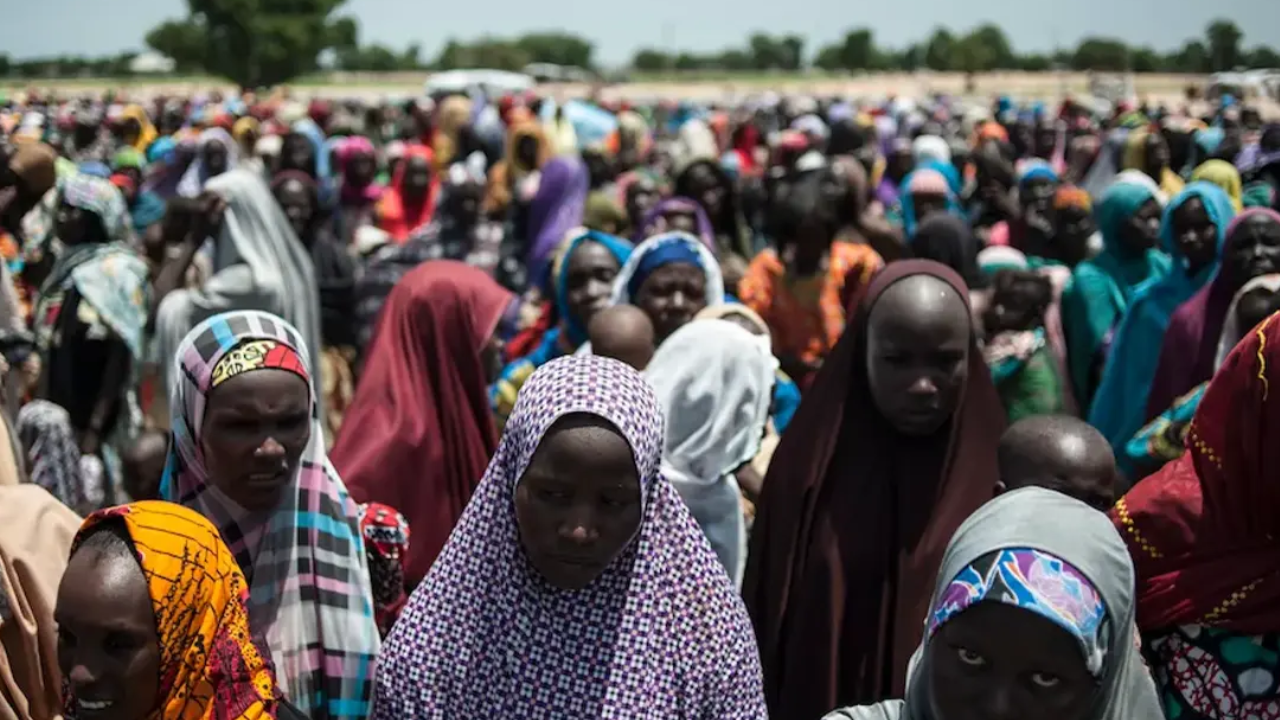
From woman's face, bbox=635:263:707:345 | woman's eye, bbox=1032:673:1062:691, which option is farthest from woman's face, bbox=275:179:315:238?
woman's eye, bbox=1032:673:1062:691

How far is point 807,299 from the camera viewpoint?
575cm

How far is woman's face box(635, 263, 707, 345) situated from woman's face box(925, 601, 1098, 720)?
8.42 feet

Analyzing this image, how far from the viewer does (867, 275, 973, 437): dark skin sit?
2.88m

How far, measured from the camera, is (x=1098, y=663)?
1886 millimetres

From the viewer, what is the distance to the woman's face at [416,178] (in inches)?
372

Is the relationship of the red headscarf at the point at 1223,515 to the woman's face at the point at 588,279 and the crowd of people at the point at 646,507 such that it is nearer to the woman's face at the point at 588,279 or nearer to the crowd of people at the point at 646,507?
the crowd of people at the point at 646,507

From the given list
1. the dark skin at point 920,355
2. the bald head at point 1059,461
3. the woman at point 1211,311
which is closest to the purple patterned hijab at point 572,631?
the dark skin at point 920,355

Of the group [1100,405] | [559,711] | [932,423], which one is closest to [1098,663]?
[559,711]

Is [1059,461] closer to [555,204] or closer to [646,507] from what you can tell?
[646,507]

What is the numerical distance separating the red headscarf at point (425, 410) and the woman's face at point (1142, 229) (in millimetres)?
3379

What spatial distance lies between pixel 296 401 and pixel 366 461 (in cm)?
96

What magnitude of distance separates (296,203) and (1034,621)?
6037 millimetres

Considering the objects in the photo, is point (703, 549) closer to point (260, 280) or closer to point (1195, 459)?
point (1195, 459)

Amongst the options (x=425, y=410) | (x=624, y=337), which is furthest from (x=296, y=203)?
(x=624, y=337)
